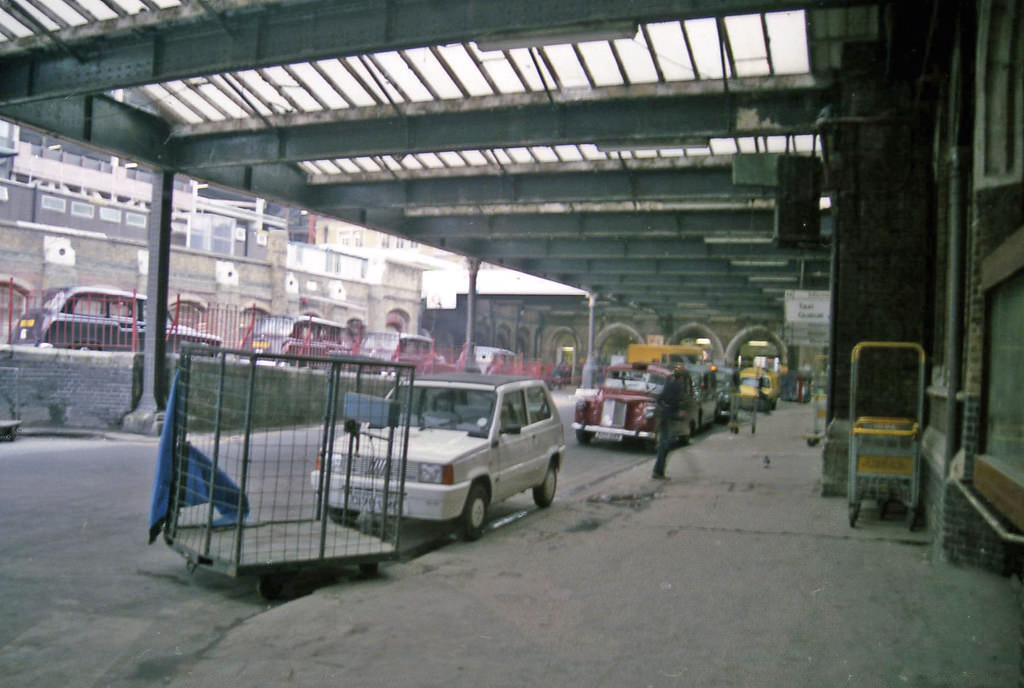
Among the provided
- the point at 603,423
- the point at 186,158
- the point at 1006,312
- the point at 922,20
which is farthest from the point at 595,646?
the point at 186,158

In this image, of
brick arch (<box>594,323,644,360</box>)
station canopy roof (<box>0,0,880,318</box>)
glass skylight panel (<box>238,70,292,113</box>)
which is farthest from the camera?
brick arch (<box>594,323,644,360</box>)

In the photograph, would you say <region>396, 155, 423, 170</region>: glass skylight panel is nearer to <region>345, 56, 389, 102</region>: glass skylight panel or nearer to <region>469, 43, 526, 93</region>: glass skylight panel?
<region>345, 56, 389, 102</region>: glass skylight panel

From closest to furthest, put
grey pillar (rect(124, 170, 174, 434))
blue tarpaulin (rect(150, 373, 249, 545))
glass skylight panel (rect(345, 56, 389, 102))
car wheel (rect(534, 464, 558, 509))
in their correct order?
1. blue tarpaulin (rect(150, 373, 249, 545))
2. car wheel (rect(534, 464, 558, 509))
3. glass skylight panel (rect(345, 56, 389, 102))
4. grey pillar (rect(124, 170, 174, 434))

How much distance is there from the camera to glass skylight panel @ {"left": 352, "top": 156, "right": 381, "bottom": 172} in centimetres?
1741

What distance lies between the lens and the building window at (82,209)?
47.4 m

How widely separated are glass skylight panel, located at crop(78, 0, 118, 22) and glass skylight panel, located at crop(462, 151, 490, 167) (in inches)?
281

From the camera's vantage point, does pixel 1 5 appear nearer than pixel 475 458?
No

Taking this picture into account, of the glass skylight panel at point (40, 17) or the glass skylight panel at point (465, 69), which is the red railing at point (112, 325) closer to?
the glass skylight panel at point (40, 17)

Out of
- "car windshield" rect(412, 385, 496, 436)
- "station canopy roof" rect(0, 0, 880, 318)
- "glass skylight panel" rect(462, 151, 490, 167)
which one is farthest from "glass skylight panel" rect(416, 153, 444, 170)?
"car windshield" rect(412, 385, 496, 436)

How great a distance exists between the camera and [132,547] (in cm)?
735

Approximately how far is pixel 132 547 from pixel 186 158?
33.5ft

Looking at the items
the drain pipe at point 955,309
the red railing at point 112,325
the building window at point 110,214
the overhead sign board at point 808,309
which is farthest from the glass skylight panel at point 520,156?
the building window at point 110,214

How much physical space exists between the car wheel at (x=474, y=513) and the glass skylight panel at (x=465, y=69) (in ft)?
21.4

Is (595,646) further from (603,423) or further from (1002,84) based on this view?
(603,423)
